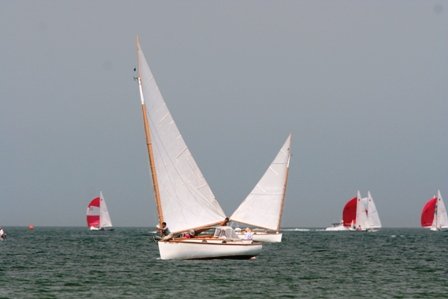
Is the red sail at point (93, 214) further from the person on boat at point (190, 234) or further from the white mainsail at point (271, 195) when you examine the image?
the person on boat at point (190, 234)

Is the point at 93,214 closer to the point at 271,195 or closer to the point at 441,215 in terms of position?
the point at 441,215

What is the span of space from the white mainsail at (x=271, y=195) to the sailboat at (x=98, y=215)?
316ft

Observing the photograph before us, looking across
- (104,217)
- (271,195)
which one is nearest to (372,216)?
(104,217)

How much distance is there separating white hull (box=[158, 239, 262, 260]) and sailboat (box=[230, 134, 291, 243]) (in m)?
40.5

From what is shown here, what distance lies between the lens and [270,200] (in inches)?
3907

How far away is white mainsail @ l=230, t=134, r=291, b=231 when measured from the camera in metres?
98.2

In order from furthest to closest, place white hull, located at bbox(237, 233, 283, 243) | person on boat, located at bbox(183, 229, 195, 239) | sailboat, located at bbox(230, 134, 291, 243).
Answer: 1. sailboat, located at bbox(230, 134, 291, 243)
2. white hull, located at bbox(237, 233, 283, 243)
3. person on boat, located at bbox(183, 229, 195, 239)

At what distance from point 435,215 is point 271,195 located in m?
104

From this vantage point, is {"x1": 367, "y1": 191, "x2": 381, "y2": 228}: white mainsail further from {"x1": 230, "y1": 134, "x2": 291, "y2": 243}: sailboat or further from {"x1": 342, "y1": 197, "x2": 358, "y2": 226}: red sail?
{"x1": 230, "y1": 134, "x2": 291, "y2": 243}: sailboat

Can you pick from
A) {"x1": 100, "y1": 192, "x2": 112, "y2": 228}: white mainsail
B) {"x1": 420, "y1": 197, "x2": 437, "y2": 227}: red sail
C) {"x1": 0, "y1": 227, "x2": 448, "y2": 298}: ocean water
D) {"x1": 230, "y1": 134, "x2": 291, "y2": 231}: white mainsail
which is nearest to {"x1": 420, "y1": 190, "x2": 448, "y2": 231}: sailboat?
{"x1": 420, "y1": 197, "x2": 437, "y2": 227}: red sail

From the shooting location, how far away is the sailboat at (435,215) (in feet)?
634

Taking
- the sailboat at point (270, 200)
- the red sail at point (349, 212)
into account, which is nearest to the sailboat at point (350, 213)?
the red sail at point (349, 212)

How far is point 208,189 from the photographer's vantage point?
5775cm

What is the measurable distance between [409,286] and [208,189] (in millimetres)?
15948
